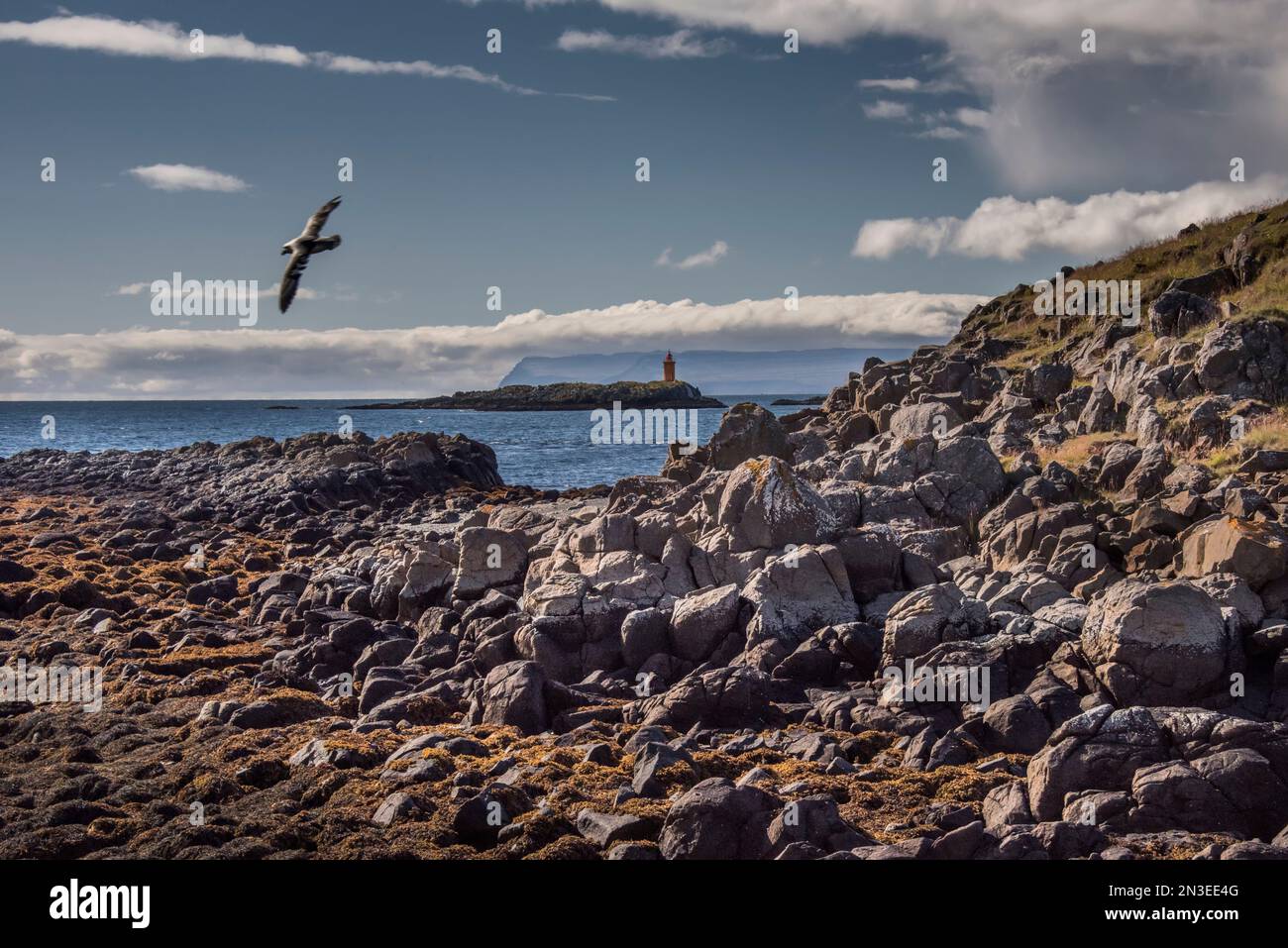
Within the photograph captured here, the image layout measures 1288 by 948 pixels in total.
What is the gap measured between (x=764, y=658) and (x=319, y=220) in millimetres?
10856

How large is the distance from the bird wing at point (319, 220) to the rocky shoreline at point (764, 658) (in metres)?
8.18

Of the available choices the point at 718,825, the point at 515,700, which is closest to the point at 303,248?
the point at 515,700

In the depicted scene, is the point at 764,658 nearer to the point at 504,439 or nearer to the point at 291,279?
the point at 291,279

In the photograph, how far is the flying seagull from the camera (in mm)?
18359

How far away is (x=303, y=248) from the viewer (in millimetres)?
18734

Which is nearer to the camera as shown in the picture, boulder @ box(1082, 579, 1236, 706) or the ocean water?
boulder @ box(1082, 579, 1236, 706)

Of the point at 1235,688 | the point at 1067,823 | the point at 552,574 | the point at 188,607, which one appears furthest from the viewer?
the point at 188,607

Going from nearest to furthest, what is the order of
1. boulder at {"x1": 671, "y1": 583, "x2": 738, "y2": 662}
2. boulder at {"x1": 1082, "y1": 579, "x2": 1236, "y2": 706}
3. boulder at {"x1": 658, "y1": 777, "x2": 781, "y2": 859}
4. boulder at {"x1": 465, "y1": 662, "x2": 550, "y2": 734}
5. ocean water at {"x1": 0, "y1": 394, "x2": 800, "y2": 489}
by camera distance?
1. boulder at {"x1": 658, "y1": 777, "x2": 781, "y2": 859}
2. boulder at {"x1": 1082, "y1": 579, "x2": 1236, "y2": 706}
3. boulder at {"x1": 465, "y1": 662, "x2": 550, "y2": 734}
4. boulder at {"x1": 671, "y1": 583, "x2": 738, "y2": 662}
5. ocean water at {"x1": 0, "y1": 394, "x2": 800, "y2": 489}

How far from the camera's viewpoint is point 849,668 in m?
19.8

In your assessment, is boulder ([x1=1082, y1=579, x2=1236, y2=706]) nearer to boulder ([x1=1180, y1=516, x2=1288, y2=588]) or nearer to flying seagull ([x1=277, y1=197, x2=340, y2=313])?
boulder ([x1=1180, y1=516, x2=1288, y2=588])

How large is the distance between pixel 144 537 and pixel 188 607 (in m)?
12.0

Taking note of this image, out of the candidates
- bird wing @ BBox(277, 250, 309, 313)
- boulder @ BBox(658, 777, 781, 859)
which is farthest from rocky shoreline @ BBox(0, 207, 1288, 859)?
bird wing @ BBox(277, 250, 309, 313)
